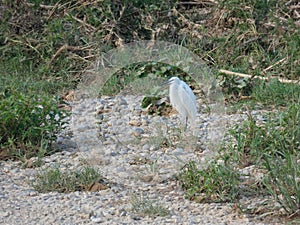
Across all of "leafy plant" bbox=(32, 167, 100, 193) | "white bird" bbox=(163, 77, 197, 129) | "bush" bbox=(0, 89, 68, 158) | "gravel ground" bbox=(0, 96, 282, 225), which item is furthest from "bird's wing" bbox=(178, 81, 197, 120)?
"bush" bbox=(0, 89, 68, 158)

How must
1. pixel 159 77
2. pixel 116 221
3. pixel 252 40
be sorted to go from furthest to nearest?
pixel 252 40 → pixel 159 77 → pixel 116 221

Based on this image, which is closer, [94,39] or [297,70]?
[297,70]

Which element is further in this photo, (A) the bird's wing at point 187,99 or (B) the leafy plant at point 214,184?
(A) the bird's wing at point 187,99

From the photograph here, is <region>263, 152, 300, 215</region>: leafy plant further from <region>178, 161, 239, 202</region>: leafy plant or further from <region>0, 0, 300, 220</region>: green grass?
<region>0, 0, 300, 220</region>: green grass

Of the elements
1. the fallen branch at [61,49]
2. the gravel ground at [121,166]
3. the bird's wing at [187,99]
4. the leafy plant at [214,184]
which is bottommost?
the gravel ground at [121,166]

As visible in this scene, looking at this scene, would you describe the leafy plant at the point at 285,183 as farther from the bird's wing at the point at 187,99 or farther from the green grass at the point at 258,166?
the bird's wing at the point at 187,99

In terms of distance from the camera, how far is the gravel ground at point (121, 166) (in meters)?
4.04

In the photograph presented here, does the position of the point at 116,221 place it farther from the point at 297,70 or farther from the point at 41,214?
the point at 297,70

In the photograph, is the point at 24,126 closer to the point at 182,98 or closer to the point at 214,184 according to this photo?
the point at 182,98

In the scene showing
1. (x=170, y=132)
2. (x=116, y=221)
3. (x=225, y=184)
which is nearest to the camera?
(x=116, y=221)

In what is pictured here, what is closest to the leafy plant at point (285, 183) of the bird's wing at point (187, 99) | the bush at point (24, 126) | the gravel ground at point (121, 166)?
the gravel ground at point (121, 166)

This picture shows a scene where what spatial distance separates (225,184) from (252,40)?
3257 mm

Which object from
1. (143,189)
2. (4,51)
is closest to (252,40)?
(4,51)

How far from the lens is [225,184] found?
423 cm
